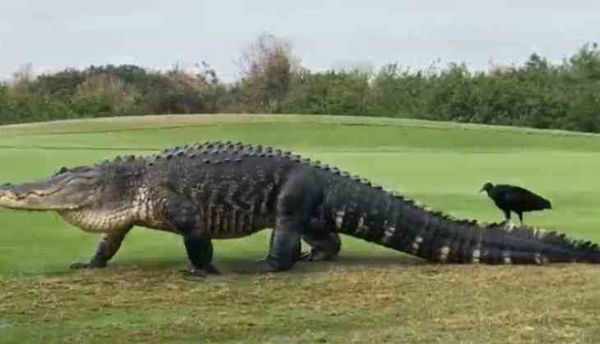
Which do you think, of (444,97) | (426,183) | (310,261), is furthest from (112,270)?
(444,97)

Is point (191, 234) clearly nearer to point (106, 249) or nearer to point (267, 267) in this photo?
point (267, 267)

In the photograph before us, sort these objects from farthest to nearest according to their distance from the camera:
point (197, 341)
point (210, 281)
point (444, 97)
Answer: point (444, 97)
point (210, 281)
point (197, 341)

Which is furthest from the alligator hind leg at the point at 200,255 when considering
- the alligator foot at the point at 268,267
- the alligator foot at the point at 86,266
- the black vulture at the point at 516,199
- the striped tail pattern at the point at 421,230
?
the black vulture at the point at 516,199

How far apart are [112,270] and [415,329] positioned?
2.91 m

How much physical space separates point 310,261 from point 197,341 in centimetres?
297

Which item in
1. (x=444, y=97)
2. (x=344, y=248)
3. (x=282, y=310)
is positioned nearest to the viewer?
(x=282, y=310)

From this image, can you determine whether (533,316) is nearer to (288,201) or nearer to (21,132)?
(288,201)

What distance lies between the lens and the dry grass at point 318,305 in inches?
243

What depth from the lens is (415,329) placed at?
622 centimetres

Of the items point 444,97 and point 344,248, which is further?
point 444,97

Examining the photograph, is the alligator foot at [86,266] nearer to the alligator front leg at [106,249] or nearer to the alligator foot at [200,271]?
the alligator front leg at [106,249]

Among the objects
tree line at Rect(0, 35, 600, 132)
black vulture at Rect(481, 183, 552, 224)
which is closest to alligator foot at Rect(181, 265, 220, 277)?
black vulture at Rect(481, 183, 552, 224)

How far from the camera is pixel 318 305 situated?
7074 mm

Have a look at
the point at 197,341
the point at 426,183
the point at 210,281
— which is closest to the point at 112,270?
the point at 210,281
